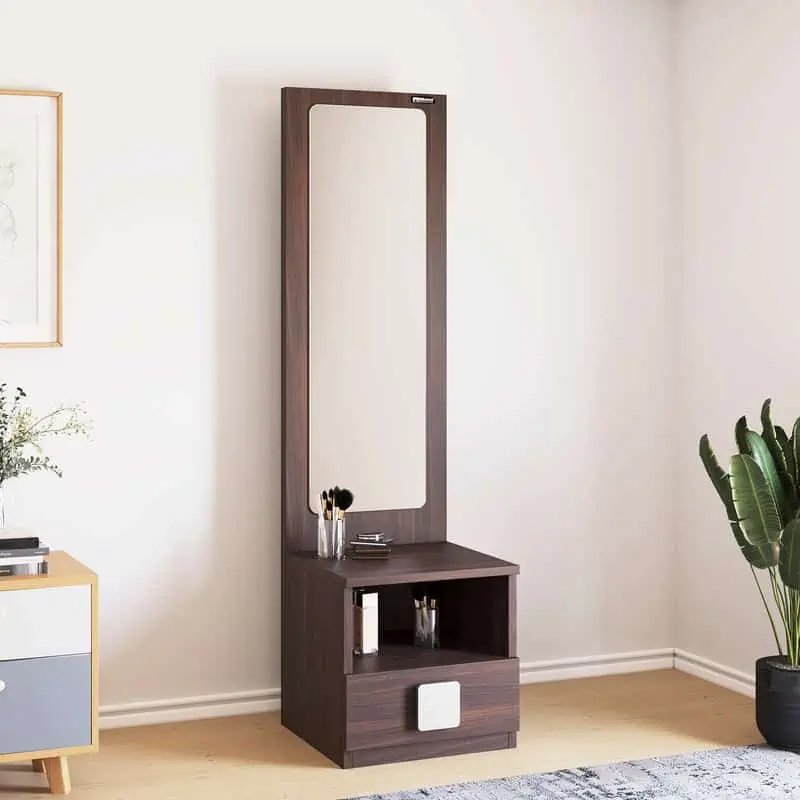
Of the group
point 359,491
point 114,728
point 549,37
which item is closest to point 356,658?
point 359,491

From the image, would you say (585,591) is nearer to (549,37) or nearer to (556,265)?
(556,265)

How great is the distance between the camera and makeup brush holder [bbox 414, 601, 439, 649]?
3875 mm

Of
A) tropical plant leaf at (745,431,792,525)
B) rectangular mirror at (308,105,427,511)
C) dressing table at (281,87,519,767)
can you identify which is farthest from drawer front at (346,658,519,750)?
tropical plant leaf at (745,431,792,525)

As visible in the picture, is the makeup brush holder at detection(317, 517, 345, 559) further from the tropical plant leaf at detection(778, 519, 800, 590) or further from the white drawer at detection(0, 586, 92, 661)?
the tropical plant leaf at detection(778, 519, 800, 590)

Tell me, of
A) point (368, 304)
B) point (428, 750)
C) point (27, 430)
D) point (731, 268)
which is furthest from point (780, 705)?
point (27, 430)

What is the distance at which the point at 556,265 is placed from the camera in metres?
4.49

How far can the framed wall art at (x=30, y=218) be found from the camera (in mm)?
3799

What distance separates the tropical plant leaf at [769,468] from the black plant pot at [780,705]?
44 cm

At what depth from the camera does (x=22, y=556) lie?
3.41 m

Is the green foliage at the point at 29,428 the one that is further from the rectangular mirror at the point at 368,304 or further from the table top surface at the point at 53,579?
the rectangular mirror at the point at 368,304

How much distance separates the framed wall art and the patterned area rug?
5.63ft

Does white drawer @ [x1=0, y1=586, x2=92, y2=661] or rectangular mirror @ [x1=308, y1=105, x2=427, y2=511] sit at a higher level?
rectangular mirror @ [x1=308, y1=105, x2=427, y2=511]

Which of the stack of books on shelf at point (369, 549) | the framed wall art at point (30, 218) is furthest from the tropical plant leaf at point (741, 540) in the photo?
the framed wall art at point (30, 218)

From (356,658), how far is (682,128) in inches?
89.8
